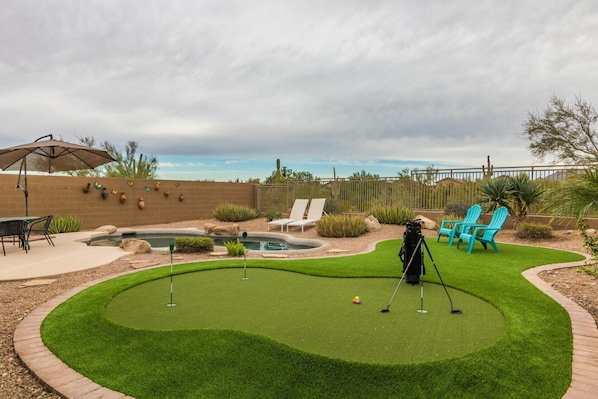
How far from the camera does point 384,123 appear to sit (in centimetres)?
1384

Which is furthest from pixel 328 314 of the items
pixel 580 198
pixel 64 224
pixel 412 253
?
pixel 64 224

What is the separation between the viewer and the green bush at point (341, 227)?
10898 millimetres

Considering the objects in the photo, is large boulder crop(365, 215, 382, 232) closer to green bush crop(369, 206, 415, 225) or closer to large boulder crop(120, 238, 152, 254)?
green bush crop(369, 206, 415, 225)

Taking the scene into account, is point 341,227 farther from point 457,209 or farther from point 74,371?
point 74,371

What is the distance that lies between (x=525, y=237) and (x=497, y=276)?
18.1 ft

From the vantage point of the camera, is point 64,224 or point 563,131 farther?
point 563,131

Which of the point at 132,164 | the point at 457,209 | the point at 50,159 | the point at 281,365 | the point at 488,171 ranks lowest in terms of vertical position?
the point at 281,365

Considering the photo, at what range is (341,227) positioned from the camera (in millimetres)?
10906

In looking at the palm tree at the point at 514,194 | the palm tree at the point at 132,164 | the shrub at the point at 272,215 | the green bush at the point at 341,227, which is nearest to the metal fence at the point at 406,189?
the palm tree at the point at 514,194

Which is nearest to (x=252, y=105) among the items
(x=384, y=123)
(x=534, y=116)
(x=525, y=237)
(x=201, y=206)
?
(x=384, y=123)

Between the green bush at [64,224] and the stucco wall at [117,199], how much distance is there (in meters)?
0.63

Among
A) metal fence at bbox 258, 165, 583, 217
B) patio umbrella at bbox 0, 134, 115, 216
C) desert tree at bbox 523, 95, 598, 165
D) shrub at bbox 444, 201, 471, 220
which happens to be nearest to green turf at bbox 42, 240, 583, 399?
patio umbrella at bbox 0, 134, 115, 216

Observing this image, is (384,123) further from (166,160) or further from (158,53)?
(166,160)

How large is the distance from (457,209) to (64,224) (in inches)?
496
